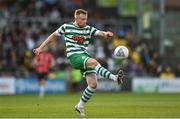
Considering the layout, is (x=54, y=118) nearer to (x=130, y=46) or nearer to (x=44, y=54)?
(x=44, y=54)

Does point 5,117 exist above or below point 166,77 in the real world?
above

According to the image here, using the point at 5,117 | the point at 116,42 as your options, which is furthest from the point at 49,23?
the point at 5,117

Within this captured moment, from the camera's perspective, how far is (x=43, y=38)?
38.9m

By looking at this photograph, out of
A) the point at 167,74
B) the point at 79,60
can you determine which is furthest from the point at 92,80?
the point at 167,74

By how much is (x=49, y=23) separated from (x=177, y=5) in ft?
29.6

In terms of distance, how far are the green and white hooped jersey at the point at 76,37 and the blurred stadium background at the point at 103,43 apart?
17.8m

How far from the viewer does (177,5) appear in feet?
144

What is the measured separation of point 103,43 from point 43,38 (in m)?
3.46

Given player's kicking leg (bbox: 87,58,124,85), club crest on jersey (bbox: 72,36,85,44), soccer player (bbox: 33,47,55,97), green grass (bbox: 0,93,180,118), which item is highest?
club crest on jersey (bbox: 72,36,85,44)

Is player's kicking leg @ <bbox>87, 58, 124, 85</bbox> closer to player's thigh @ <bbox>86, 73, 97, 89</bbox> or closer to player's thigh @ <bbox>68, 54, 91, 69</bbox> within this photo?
player's thigh @ <bbox>68, 54, 91, 69</bbox>

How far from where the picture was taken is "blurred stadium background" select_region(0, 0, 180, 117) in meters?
37.6

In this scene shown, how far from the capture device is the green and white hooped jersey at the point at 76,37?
17.5 metres

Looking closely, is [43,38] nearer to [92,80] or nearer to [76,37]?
[76,37]

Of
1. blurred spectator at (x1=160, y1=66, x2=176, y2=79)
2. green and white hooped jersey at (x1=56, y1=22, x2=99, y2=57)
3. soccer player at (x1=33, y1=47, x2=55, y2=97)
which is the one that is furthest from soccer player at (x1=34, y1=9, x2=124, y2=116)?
blurred spectator at (x1=160, y1=66, x2=176, y2=79)
